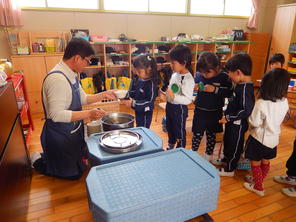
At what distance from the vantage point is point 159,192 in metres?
0.83

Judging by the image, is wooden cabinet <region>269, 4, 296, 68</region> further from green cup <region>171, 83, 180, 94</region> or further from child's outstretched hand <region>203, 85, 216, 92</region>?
green cup <region>171, 83, 180, 94</region>

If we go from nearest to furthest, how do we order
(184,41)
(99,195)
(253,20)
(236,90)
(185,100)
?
(99,195), (236,90), (185,100), (184,41), (253,20)

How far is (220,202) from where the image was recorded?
68.4 inches

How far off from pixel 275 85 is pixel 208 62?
558 mm

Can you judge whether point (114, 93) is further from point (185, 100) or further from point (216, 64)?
point (216, 64)

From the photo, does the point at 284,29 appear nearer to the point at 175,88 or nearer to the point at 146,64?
the point at 175,88

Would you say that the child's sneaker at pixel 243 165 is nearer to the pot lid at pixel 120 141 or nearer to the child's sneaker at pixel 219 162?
the child's sneaker at pixel 219 162

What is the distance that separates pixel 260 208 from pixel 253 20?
4.97 metres

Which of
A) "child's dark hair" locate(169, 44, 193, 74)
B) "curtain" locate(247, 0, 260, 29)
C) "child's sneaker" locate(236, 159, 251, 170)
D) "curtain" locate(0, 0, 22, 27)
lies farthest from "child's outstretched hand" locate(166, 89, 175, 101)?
"curtain" locate(247, 0, 260, 29)

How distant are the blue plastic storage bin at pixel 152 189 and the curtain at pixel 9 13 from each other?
11.6 ft

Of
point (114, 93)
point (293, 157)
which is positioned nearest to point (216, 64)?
point (114, 93)

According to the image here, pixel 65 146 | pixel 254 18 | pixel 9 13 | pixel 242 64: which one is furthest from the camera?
pixel 254 18

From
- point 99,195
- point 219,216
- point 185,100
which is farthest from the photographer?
point 185,100

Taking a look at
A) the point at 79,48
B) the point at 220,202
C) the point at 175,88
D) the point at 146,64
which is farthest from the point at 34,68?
the point at 220,202
